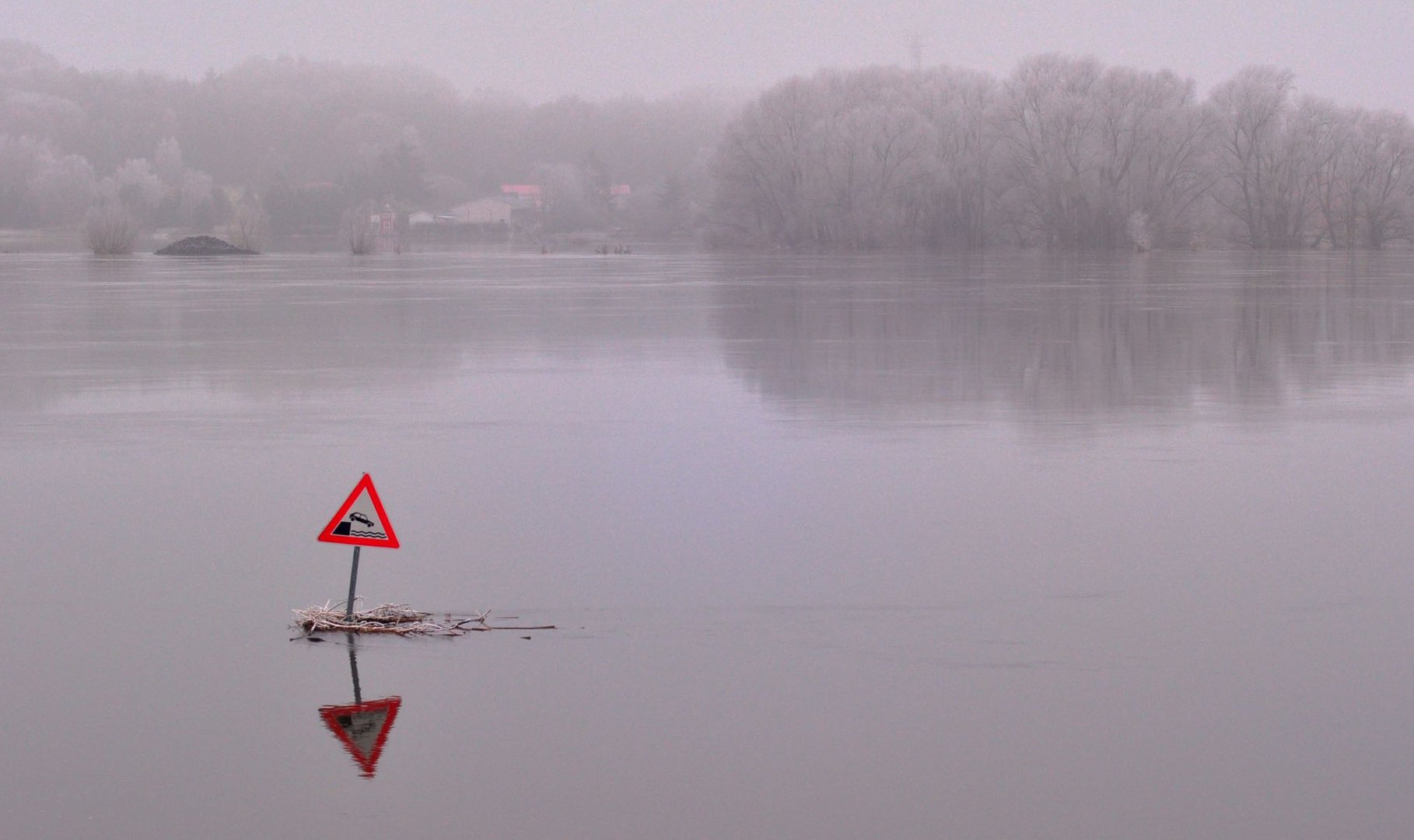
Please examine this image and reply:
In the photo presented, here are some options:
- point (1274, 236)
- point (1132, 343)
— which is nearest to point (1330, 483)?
point (1132, 343)

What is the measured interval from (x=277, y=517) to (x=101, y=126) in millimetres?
191302

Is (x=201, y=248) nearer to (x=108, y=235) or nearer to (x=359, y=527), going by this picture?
(x=108, y=235)

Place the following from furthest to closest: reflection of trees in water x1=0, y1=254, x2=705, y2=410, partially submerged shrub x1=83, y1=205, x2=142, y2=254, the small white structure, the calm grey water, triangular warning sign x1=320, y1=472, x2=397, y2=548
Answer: the small white structure → partially submerged shrub x1=83, y1=205, x2=142, y2=254 → reflection of trees in water x1=0, y1=254, x2=705, y2=410 → triangular warning sign x1=320, y1=472, x2=397, y2=548 → the calm grey water


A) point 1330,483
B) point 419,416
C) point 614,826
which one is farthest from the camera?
point 419,416

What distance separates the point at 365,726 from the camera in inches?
244

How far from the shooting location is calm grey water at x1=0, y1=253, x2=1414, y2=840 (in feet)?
18.0

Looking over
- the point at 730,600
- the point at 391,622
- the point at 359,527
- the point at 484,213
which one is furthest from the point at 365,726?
the point at 484,213

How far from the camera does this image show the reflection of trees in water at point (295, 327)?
19.0 m

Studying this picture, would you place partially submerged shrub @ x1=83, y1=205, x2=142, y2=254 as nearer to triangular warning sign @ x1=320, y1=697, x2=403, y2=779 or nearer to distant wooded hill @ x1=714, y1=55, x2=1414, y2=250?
distant wooded hill @ x1=714, y1=55, x2=1414, y2=250

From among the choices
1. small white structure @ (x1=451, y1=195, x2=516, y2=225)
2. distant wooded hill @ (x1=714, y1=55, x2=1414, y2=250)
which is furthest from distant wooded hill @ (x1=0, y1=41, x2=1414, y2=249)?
small white structure @ (x1=451, y1=195, x2=516, y2=225)

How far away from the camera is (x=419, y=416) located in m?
15.0

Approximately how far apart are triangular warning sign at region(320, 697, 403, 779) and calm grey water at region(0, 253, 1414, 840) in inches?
2.3

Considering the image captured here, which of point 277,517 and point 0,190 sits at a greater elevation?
point 0,190

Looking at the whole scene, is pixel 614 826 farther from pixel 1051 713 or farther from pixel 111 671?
pixel 111 671
